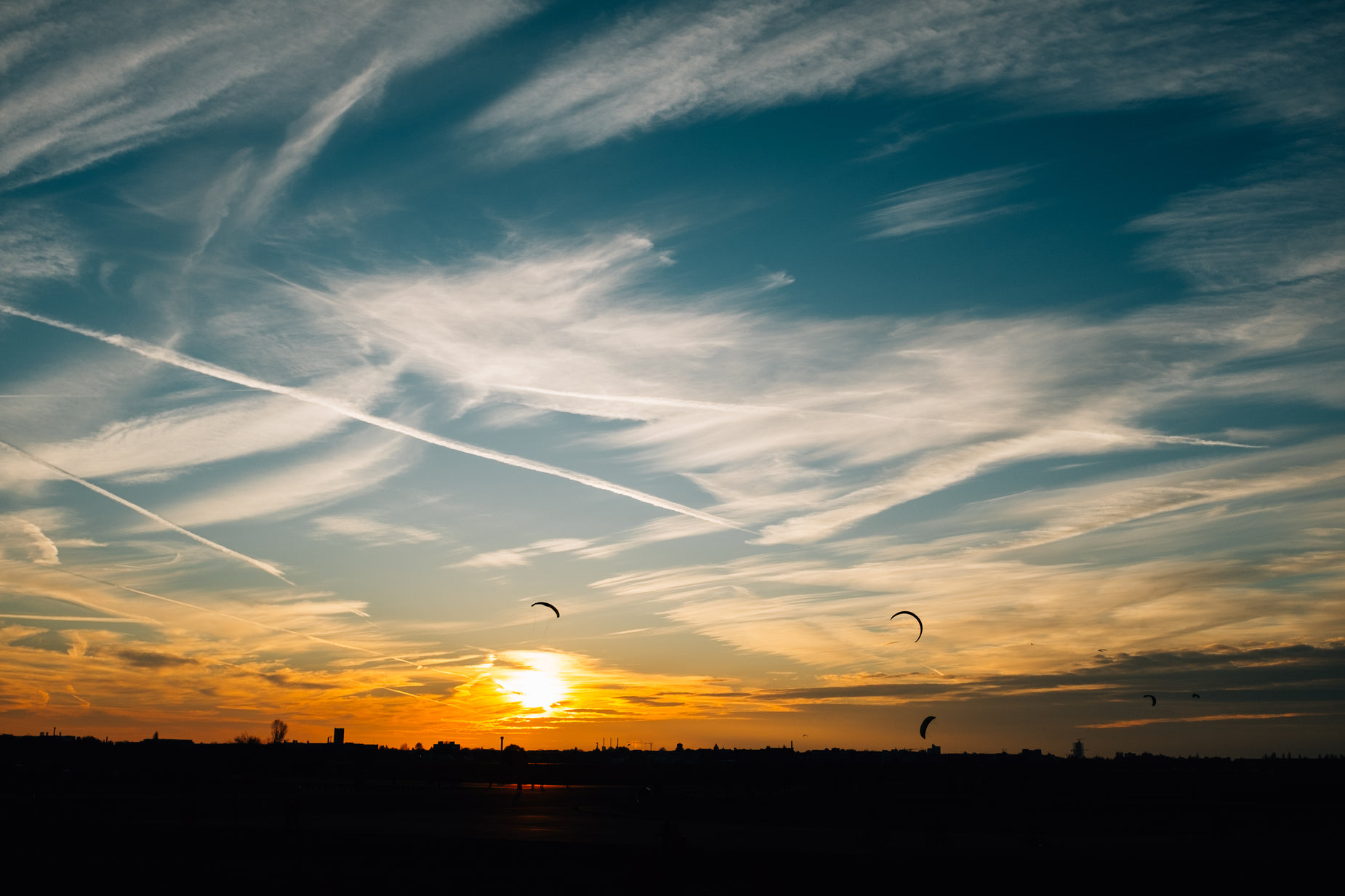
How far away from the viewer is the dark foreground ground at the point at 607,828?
35781 millimetres

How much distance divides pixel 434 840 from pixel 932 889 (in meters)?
25.9

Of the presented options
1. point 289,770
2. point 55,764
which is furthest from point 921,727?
point 55,764

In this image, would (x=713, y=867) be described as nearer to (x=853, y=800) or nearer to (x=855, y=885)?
(x=855, y=885)

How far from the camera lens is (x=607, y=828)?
2164 inches

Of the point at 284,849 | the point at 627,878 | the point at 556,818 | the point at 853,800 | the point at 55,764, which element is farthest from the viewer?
the point at 55,764

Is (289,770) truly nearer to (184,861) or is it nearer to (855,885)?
(184,861)

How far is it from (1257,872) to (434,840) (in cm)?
3880

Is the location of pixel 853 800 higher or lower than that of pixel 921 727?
lower

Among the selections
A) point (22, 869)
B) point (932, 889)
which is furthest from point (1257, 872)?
point (22, 869)

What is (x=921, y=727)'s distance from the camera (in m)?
70.6

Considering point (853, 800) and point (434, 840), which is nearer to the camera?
point (434, 840)

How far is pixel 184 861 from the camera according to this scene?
37.1m

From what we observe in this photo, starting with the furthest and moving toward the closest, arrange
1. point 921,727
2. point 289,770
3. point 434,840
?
point 289,770 < point 921,727 < point 434,840

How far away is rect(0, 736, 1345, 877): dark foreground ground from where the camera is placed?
35.8 metres
